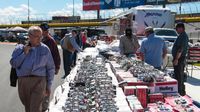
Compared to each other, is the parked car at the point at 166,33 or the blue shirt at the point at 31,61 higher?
the blue shirt at the point at 31,61

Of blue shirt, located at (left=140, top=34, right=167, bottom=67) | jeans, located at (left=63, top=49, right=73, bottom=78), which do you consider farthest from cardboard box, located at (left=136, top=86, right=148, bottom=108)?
jeans, located at (left=63, top=49, right=73, bottom=78)

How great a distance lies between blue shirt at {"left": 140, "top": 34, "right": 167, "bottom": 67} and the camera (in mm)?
10820

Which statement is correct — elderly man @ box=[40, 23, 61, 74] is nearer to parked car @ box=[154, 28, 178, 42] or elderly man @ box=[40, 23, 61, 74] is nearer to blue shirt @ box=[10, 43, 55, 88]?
blue shirt @ box=[10, 43, 55, 88]

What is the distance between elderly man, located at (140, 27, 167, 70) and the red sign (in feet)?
227

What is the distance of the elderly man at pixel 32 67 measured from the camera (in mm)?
6984

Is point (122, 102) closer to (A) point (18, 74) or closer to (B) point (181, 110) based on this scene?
(B) point (181, 110)

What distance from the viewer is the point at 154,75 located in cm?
784

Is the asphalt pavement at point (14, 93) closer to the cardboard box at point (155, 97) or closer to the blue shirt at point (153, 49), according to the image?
the blue shirt at point (153, 49)

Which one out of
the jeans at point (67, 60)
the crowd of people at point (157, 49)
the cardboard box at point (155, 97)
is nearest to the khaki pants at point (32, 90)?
the cardboard box at point (155, 97)

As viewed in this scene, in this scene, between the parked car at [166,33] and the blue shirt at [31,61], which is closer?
the blue shirt at [31,61]

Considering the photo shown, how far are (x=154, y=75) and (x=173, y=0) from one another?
6875cm

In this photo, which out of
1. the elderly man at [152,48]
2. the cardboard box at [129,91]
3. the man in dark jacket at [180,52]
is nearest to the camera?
the cardboard box at [129,91]

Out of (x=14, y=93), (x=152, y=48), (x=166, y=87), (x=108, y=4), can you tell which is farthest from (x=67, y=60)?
(x=108, y=4)

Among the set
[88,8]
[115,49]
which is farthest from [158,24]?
[88,8]
